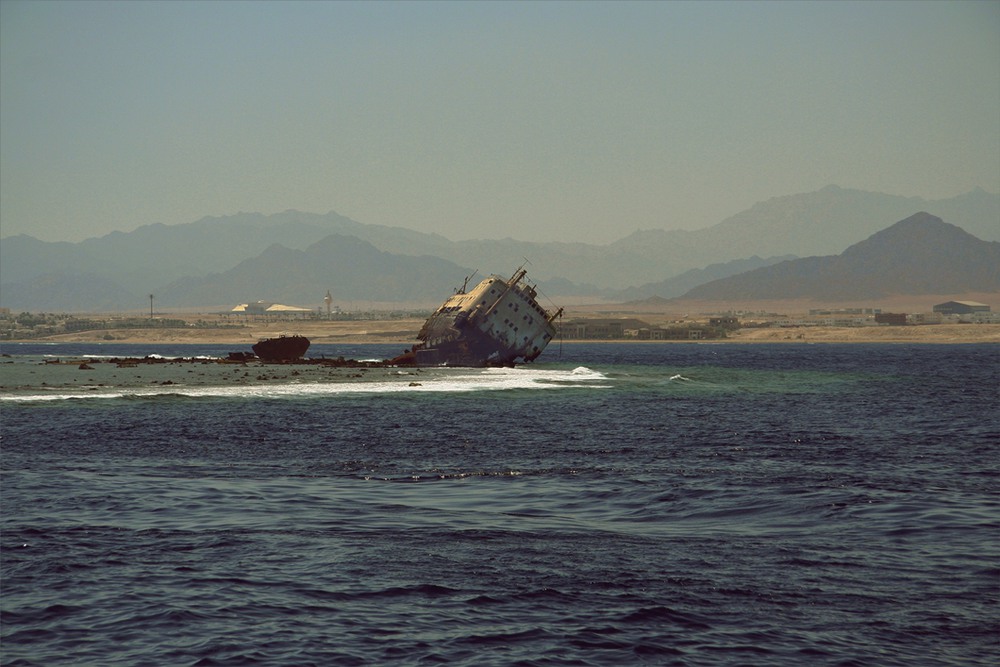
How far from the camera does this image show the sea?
1666cm

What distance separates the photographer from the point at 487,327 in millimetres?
100000

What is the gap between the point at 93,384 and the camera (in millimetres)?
73375

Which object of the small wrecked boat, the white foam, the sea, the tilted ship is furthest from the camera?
the small wrecked boat

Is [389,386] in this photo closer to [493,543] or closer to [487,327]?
[487,327]

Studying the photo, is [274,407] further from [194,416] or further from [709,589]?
[709,589]

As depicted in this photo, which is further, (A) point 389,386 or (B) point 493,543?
(A) point 389,386

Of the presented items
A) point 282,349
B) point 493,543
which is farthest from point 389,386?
point 493,543

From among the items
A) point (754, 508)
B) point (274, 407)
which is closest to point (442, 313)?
point (274, 407)

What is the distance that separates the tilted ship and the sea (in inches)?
1913

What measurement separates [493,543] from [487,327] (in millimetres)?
76912

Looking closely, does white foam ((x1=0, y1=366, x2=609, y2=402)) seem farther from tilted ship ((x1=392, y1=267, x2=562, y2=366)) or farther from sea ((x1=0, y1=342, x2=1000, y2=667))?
sea ((x1=0, y1=342, x2=1000, y2=667))

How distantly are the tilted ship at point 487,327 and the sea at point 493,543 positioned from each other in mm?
48585

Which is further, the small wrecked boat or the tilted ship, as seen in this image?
the small wrecked boat

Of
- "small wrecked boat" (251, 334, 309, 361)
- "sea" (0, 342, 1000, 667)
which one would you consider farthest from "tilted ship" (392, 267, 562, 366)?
"sea" (0, 342, 1000, 667)
